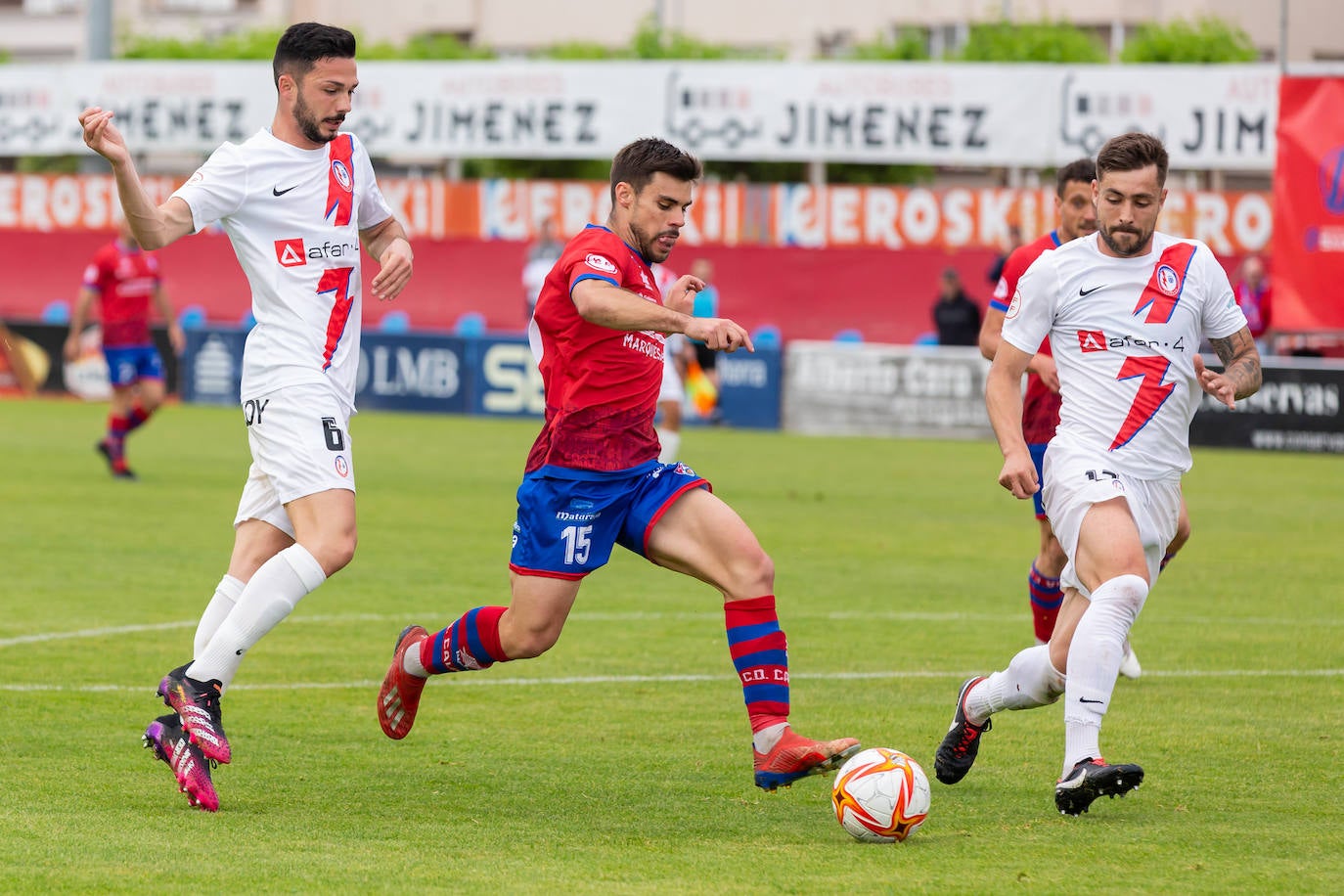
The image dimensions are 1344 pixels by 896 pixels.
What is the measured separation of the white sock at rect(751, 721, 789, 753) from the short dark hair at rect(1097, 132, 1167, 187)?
6.74ft

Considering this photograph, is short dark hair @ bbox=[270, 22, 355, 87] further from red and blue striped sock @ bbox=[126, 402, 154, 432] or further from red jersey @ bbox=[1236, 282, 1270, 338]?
red jersey @ bbox=[1236, 282, 1270, 338]

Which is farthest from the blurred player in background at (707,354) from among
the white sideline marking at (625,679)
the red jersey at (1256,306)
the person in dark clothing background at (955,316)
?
the white sideline marking at (625,679)

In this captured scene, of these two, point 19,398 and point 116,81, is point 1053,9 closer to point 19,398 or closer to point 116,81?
point 116,81

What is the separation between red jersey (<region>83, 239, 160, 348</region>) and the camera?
1772 centimetres

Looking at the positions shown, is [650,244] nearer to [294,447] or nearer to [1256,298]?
[294,447]

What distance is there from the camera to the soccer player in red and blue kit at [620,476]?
6410mm

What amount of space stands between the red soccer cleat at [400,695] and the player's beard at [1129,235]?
269 cm

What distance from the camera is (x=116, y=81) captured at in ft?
96.1

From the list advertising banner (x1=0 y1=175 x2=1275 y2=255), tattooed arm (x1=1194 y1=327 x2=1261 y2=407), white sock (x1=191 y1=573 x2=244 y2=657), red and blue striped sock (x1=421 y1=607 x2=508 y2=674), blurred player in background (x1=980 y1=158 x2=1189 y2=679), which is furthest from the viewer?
advertising banner (x1=0 y1=175 x2=1275 y2=255)

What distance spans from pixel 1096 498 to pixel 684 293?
57.8 inches

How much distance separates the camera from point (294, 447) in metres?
6.52

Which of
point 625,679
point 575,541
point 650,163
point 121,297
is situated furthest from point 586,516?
point 121,297

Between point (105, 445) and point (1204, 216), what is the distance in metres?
14.8

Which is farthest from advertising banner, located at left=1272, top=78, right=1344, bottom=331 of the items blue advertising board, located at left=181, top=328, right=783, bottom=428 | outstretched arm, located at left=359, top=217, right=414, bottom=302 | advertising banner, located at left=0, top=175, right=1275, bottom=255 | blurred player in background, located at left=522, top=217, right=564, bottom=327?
outstretched arm, located at left=359, top=217, right=414, bottom=302
